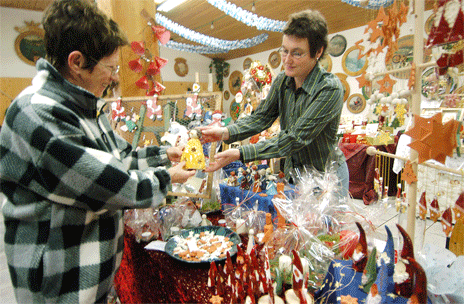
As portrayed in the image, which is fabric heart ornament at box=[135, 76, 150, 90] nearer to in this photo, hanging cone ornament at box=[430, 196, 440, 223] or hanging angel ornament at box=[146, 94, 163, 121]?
hanging angel ornament at box=[146, 94, 163, 121]

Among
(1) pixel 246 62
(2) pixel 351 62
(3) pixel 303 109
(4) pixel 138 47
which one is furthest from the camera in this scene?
(1) pixel 246 62

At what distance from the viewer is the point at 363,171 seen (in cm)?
405

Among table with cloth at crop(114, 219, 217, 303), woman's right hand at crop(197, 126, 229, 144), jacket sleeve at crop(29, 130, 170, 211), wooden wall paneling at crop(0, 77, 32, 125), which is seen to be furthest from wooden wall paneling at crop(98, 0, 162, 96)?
wooden wall paneling at crop(0, 77, 32, 125)

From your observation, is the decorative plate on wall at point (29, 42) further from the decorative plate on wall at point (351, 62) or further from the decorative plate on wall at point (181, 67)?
the decorative plate on wall at point (351, 62)

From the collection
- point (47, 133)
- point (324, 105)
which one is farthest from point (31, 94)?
point (324, 105)

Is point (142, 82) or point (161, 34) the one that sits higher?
point (161, 34)

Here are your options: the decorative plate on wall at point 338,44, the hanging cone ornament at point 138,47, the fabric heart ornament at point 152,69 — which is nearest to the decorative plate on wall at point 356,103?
the decorative plate on wall at point 338,44

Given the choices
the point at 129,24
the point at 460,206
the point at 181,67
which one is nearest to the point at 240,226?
the point at 460,206

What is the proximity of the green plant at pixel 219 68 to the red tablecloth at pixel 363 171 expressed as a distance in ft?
22.2

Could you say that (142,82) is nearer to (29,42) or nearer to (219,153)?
(219,153)

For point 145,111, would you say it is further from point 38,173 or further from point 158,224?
point 38,173

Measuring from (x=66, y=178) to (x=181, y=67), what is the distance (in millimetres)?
9318

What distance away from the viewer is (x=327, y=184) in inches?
49.1

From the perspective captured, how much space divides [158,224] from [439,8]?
137cm
